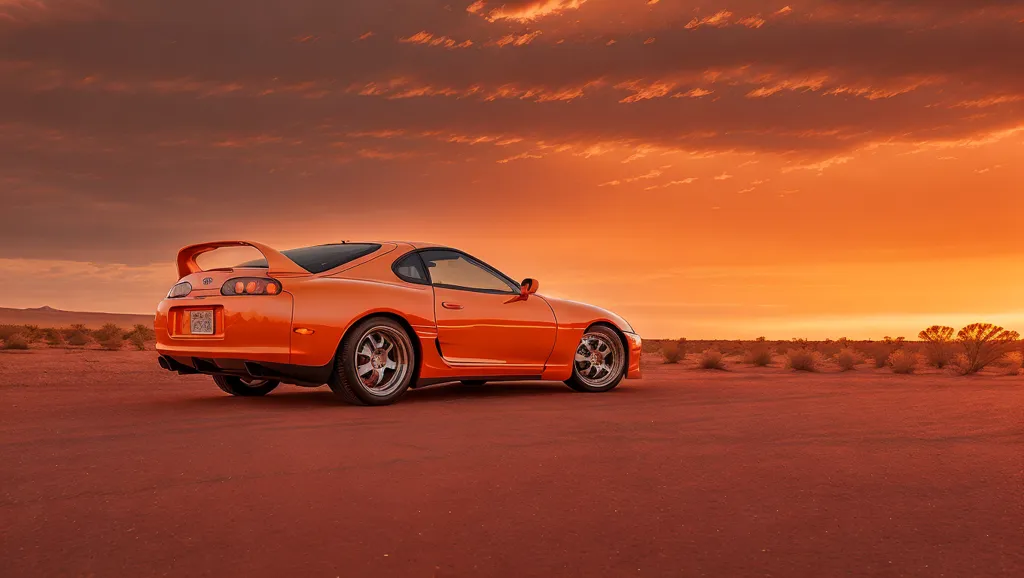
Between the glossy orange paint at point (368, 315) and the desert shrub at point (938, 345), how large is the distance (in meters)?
15.7

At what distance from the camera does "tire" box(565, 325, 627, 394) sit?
39.4ft

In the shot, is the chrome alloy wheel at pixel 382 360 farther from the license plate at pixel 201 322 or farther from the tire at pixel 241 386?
the tire at pixel 241 386

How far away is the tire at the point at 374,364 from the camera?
A: 936cm

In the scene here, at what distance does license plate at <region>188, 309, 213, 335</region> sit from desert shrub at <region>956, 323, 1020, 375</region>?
16.8 meters

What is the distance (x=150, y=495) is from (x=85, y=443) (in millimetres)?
2133

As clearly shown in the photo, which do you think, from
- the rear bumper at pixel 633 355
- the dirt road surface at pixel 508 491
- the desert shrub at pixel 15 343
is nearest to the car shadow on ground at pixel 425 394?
the dirt road surface at pixel 508 491

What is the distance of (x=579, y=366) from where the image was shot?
476 inches

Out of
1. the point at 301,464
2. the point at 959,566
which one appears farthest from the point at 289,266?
the point at 959,566

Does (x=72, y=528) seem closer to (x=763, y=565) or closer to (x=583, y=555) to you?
(x=583, y=555)

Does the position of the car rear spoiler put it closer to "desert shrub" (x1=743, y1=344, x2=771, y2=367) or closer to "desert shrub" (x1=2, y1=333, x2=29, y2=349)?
"desert shrub" (x1=2, y1=333, x2=29, y2=349)

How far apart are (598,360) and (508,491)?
23.2ft

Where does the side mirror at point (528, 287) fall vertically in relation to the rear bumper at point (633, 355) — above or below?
above

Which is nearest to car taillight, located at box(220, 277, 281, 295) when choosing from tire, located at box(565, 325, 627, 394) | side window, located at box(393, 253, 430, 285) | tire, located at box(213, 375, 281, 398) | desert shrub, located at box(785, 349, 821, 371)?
side window, located at box(393, 253, 430, 285)

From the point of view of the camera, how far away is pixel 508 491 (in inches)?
207
